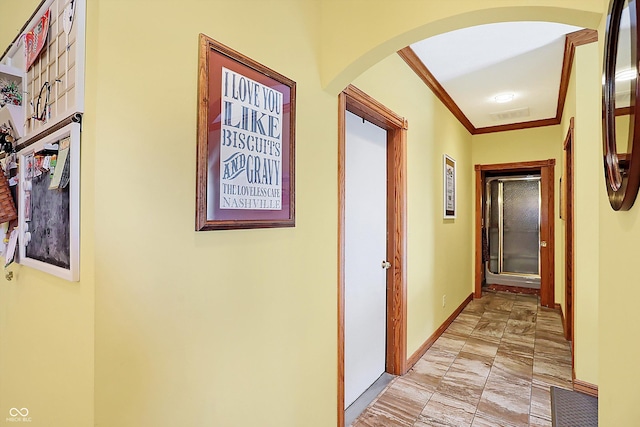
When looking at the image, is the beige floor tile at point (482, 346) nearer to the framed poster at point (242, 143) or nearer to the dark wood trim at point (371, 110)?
the dark wood trim at point (371, 110)

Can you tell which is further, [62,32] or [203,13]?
[203,13]

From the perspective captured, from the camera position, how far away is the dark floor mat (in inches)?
71.7

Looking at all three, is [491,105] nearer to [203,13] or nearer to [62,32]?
[203,13]

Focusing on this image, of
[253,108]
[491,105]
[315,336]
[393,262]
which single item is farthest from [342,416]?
[491,105]

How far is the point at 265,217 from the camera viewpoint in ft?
4.05

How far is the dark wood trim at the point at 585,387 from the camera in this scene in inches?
88.8

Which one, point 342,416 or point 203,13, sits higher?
point 203,13

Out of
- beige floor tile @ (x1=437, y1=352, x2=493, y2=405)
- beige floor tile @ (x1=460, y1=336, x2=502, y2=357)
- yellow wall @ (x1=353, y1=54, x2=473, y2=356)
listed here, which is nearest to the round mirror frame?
yellow wall @ (x1=353, y1=54, x2=473, y2=356)

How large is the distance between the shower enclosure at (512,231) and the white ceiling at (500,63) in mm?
2113

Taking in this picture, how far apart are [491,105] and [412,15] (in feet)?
9.91

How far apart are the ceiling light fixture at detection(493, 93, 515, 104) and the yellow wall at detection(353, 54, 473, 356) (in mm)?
498

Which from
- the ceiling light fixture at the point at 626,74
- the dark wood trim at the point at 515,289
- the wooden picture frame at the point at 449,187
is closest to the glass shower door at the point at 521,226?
the dark wood trim at the point at 515,289

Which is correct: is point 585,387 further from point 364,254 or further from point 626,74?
point 626,74

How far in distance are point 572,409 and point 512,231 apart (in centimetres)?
448
